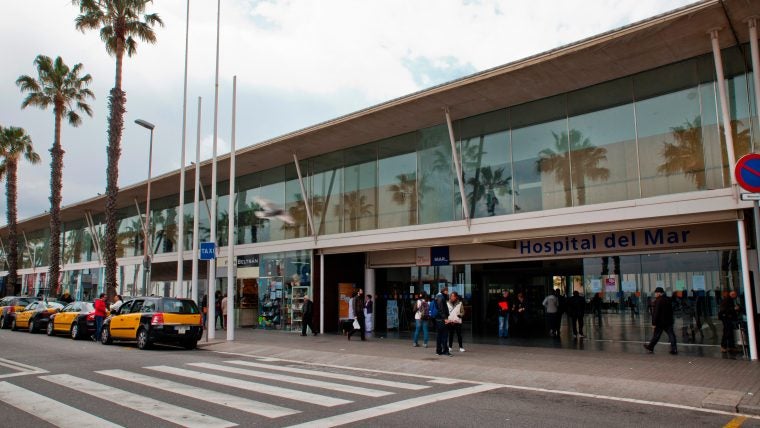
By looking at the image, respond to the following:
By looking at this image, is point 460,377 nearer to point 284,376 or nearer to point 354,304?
point 284,376

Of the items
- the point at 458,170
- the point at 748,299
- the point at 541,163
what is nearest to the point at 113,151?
the point at 458,170

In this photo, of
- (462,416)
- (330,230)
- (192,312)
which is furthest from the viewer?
(330,230)

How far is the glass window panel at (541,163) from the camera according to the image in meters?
15.8

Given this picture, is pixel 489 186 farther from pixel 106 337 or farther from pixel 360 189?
pixel 106 337

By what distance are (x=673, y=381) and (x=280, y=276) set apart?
16.8 meters

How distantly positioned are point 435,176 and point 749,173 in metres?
10.9

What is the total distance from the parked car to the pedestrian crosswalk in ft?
32.2

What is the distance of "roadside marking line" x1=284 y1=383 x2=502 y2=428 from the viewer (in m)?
7.27

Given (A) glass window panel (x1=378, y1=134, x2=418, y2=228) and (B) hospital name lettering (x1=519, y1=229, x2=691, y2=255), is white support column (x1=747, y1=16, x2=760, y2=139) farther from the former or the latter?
(A) glass window panel (x1=378, y1=134, x2=418, y2=228)

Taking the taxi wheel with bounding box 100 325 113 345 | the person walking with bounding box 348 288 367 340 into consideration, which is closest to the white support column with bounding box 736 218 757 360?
the person walking with bounding box 348 288 367 340

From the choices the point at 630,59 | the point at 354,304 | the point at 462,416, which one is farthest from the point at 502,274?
the point at 462,416

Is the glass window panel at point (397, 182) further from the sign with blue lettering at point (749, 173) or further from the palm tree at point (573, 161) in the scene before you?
the sign with blue lettering at point (749, 173)

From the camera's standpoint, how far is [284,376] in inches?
460

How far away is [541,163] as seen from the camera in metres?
16.3
